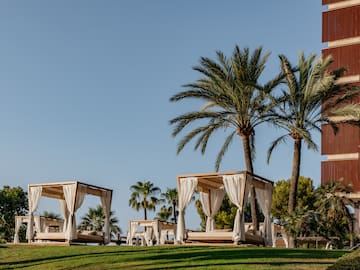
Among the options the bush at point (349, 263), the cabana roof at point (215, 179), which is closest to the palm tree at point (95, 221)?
the cabana roof at point (215, 179)

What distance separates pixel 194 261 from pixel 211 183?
8198 mm

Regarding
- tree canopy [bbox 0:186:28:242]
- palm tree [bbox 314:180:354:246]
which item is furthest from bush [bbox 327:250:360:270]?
tree canopy [bbox 0:186:28:242]

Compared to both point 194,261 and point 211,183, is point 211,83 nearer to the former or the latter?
point 211,183

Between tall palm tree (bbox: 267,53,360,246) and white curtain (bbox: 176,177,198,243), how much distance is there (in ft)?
18.3

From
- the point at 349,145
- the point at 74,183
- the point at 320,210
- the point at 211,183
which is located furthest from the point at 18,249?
the point at 349,145

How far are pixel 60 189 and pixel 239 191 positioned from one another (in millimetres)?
8762

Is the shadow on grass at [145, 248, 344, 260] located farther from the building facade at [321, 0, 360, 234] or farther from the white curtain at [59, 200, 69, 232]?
the building facade at [321, 0, 360, 234]

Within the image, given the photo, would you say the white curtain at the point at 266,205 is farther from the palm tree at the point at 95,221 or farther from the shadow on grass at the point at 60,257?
the palm tree at the point at 95,221

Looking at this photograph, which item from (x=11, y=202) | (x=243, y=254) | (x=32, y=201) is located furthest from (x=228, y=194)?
(x=11, y=202)

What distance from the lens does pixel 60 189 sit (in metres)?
25.4

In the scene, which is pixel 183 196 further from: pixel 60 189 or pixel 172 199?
pixel 172 199

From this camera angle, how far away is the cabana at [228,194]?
20188 mm

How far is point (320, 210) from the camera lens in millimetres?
32781

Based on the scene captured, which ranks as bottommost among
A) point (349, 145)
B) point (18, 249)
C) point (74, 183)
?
point (18, 249)
